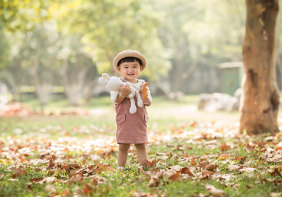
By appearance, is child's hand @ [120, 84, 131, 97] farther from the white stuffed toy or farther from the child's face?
the child's face

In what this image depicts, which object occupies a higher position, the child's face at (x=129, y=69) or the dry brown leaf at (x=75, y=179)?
the child's face at (x=129, y=69)

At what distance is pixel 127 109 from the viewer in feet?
12.6

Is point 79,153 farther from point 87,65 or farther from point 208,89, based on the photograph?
point 208,89

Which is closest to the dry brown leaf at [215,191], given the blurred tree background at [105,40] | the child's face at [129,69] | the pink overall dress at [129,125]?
the pink overall dress at [129,125]

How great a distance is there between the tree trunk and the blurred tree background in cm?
809

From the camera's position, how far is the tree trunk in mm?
6246

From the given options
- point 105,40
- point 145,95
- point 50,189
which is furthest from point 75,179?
point 105,40

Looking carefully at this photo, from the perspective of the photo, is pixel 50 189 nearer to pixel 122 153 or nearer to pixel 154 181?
pixel 154 181

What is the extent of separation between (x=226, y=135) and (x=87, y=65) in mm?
19128

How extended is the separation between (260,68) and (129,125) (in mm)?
3737

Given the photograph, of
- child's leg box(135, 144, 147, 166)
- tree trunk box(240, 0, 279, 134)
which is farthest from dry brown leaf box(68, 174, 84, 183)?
tree trunk box(240, 0, 279, 134)

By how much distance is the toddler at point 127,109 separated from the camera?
3.79 metres

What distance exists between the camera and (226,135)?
6691 millimetres

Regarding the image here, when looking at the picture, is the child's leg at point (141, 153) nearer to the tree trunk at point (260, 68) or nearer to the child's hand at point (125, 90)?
the child's hand at point (125, 90)
